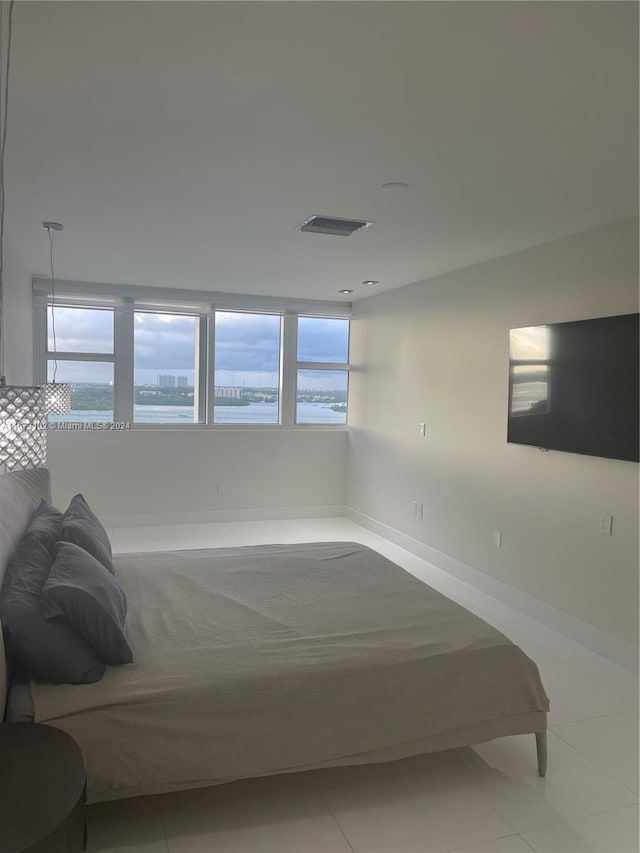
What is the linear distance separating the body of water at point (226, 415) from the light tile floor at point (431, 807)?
452cm

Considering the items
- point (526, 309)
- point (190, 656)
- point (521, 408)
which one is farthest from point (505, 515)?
point (190, 656)

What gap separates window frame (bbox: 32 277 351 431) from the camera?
6.01 metres

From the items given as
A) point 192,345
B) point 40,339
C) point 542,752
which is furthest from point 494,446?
point 40,339

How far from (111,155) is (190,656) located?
6.86 feet

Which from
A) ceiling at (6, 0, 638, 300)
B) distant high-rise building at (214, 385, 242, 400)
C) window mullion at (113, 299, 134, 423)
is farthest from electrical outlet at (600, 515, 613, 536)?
window mullion at (113, 299, 134, 423)

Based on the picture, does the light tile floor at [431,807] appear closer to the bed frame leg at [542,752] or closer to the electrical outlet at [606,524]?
the bed frame leg at [542,752]

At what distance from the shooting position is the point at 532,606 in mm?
4133

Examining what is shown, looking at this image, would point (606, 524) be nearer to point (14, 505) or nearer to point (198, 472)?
point (14, 505)

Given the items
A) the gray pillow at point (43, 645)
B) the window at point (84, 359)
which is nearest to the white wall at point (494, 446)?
the window at point (84, 359)

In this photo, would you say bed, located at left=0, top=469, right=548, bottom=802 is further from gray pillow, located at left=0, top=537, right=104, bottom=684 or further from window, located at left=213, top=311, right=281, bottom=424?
window, located at left=213, top=311, right=281, bottom=424

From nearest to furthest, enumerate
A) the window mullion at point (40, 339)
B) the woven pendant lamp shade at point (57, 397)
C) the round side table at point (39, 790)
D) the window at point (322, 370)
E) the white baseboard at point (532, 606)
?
1. the round side table at point (39, 790)
2. the white baseboard at point (532, 606)
3. the woven pendant lamp shade at point (57, 397)
4. the window mullion at point (40, 339)
5. the window at point (322, 370)

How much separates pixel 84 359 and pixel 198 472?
1616mm

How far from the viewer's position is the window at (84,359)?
20.0ft

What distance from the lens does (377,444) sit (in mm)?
6402
